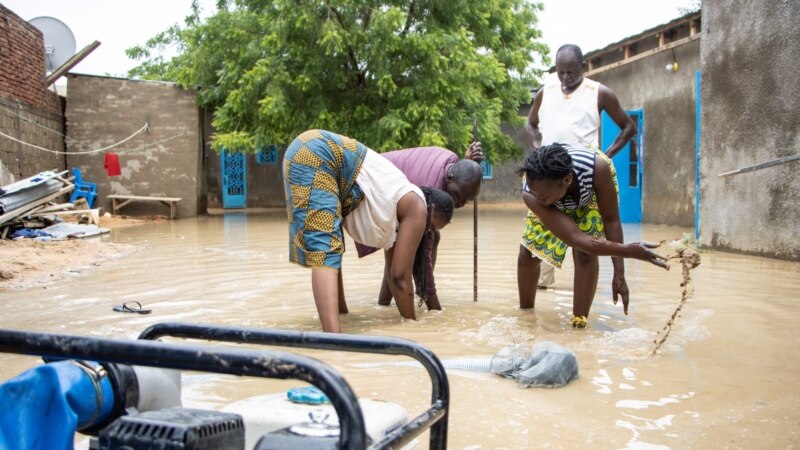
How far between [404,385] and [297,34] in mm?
11909

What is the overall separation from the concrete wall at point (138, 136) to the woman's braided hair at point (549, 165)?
1389cm

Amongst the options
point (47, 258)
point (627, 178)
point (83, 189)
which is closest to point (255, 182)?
point (83, 189)

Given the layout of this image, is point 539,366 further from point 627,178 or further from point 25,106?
point 25,106

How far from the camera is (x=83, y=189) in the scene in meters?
15.1

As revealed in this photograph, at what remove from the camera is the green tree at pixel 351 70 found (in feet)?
43.7

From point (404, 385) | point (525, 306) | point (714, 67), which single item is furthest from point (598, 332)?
point (714, 67)

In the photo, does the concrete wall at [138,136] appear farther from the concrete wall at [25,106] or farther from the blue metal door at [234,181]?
the blue metal door at [234,181]

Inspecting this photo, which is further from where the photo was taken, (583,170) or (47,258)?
(47,258)

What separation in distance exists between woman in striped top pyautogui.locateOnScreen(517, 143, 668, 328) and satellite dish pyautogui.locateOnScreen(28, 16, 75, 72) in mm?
14215

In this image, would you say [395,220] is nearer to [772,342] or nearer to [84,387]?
[772,342]

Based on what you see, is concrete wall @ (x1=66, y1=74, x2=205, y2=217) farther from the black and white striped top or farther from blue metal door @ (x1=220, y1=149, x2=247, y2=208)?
the black and white striped top

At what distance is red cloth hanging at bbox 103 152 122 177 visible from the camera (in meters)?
15.7

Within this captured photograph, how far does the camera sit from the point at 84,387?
120 cm

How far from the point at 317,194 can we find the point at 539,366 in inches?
55.7
